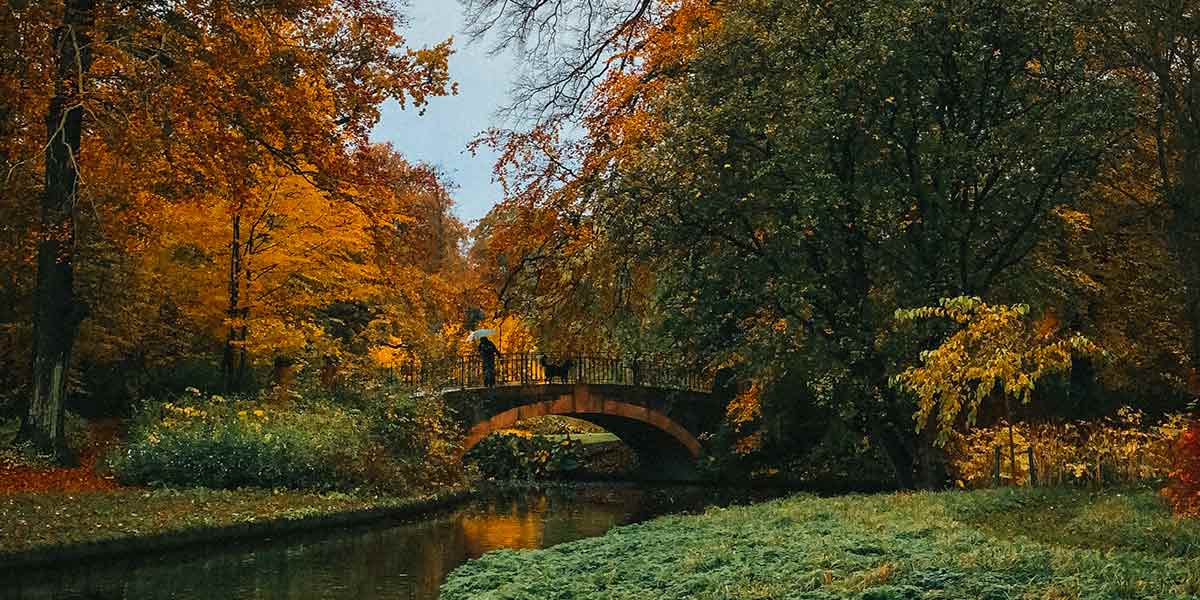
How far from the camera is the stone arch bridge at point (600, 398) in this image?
27984 millimetres

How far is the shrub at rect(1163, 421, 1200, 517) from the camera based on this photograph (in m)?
10.1

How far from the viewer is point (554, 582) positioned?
32.8 ft

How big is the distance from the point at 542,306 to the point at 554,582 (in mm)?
12531

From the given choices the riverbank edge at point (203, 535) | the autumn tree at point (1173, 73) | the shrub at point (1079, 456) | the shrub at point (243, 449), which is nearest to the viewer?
the riverbank edge at point (203, 535)

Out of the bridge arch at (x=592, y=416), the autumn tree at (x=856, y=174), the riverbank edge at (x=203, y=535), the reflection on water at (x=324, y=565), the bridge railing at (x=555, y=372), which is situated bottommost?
the reflection on water at (x=324, y=565)

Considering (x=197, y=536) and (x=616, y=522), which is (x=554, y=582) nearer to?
(x=197, y=536)

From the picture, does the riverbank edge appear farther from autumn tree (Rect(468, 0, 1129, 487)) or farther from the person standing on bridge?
autumn tree (Rect(468, 0, 1129, 487))

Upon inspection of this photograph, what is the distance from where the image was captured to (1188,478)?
1025cm

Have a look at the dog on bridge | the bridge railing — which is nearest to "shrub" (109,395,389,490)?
the bridge railing

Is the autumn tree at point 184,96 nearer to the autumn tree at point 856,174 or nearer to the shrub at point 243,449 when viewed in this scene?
the shrub at point 243,449

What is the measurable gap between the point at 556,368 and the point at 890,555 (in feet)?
69.1

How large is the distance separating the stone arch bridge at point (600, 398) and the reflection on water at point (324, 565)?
500 cm

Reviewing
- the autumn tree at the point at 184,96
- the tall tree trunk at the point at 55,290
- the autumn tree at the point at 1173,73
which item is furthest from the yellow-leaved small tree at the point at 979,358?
the tall tree trunk at the point at 55,290

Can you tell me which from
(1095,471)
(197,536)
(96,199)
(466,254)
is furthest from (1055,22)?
(466,254)
